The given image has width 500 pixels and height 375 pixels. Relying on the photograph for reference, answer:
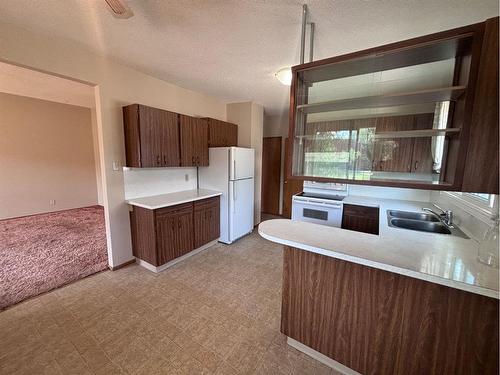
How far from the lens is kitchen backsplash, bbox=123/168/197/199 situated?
9.56 ft

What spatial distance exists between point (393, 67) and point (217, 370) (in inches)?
107

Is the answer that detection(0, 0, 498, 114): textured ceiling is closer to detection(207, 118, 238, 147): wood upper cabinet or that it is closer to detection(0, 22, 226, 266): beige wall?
detection(0, 22, 226, 266): beige wall

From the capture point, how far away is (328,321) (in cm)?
148

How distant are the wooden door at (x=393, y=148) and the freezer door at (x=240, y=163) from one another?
2.15 meters

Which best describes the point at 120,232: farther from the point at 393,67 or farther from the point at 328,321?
the point at 393,67

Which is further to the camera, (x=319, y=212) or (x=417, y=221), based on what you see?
(x=319, y=212)

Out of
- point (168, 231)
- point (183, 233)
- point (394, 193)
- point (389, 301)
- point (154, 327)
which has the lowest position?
point (154, 327)

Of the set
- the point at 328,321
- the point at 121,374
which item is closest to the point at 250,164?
the point at 328,321

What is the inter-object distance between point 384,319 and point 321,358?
0.65m

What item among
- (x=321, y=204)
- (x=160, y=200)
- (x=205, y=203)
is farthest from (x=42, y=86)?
(x=321, y=204)

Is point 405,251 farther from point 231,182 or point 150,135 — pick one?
point 150,135

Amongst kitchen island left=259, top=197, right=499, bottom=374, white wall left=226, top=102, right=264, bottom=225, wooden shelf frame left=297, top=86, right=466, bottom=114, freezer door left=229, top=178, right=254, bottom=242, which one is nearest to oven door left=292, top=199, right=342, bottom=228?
freezer door left=229, top=178, right=254, bottom=242

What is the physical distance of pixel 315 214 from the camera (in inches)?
128

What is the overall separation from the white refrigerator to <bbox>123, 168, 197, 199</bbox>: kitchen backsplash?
0.92ft
